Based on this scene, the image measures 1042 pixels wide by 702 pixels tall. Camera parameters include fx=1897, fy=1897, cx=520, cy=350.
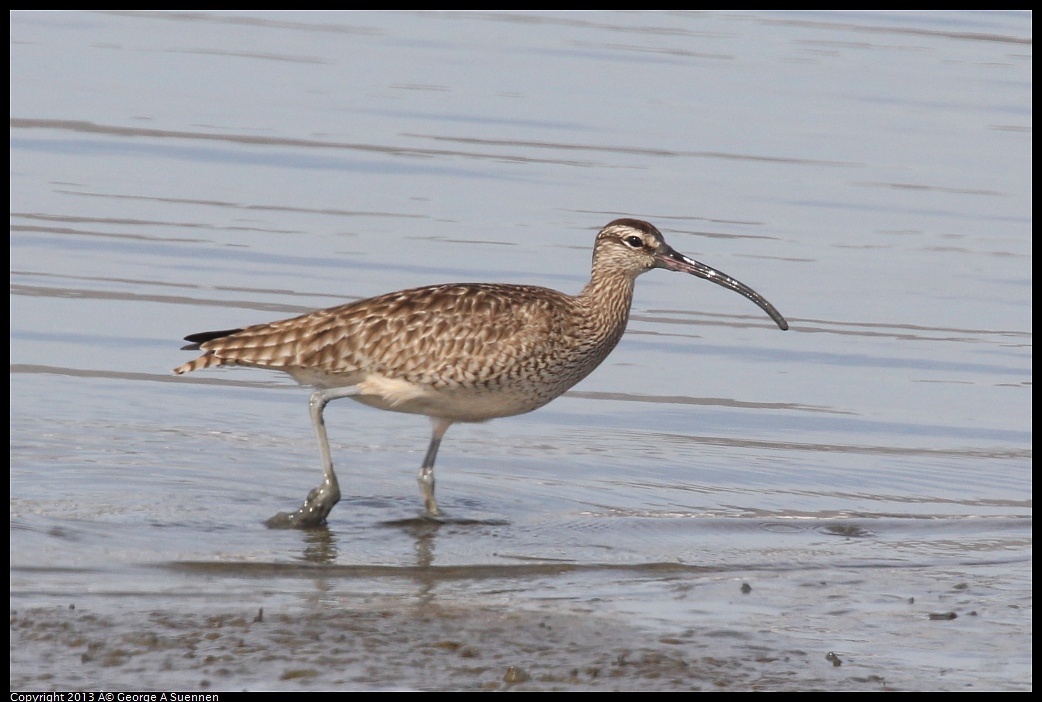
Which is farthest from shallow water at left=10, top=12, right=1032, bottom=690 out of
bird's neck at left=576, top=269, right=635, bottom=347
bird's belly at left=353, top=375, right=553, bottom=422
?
bird's neck at left=576, top=269, right=635, bottom=347

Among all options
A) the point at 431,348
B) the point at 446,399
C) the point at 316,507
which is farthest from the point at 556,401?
the point at 316,507

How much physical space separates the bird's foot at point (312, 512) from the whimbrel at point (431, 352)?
0.39 ft

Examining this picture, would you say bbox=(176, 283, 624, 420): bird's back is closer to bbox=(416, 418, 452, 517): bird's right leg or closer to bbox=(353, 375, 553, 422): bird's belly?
bbox=(353, 375, 553, 422): bird's belly

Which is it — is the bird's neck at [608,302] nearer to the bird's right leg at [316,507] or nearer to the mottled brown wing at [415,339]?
the mottled brown wing at [415,339]

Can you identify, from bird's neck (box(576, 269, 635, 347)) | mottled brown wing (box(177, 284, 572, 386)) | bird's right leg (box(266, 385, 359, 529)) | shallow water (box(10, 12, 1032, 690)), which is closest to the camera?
shallow water (box(10, 12, 1032, 690))

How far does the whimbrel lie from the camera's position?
30.3 feet

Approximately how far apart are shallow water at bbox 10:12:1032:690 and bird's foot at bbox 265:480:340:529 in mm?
143

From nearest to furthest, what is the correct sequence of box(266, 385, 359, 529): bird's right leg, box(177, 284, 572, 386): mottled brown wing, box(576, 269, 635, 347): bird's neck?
box(266, 385, 359, 529): bird's right leg → box(177, 284, 572, 386): mottled brown wing → box(576, 269, 635, 347): bird's neck

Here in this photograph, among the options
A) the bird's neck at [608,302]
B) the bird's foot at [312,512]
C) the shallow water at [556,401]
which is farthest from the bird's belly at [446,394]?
the bird's foot at [312,512]

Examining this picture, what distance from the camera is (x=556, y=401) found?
12227mm

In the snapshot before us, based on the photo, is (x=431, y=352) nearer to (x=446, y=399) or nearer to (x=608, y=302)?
(x=446, y=399)

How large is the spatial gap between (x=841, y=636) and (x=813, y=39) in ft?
69.6

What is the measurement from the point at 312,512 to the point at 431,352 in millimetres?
986
